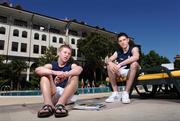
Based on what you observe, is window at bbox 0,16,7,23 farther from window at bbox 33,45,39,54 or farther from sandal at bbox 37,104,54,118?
sandal at bbox 37,104,54,118

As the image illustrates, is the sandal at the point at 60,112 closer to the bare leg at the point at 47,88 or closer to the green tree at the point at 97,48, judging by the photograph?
the bare leg at the point at 47,88

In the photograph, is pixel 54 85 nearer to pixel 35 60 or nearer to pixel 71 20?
pixel 35 60

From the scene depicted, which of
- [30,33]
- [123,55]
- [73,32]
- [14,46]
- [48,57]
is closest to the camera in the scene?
[123,55]

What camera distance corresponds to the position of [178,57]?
6770 millimetres

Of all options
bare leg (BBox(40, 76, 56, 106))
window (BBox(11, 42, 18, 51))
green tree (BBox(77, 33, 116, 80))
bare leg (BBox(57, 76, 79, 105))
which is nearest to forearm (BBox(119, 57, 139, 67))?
bare leg (BBox(57, 76, 79, 105))

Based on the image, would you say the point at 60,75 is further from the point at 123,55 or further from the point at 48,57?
the point at 48,57

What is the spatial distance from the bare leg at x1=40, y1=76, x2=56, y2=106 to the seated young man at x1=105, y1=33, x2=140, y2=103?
122 centimetres

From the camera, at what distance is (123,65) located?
173 inches

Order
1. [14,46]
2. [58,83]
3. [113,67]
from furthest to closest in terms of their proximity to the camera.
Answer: [14,46]
[113,67]
[58,83]

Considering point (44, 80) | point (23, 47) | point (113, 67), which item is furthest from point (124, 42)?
point (23, 47)

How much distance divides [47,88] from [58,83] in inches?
20.1

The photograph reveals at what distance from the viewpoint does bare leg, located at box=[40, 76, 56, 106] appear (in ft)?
10.5

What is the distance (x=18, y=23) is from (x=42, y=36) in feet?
15.0

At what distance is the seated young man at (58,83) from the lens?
9.82 ft
